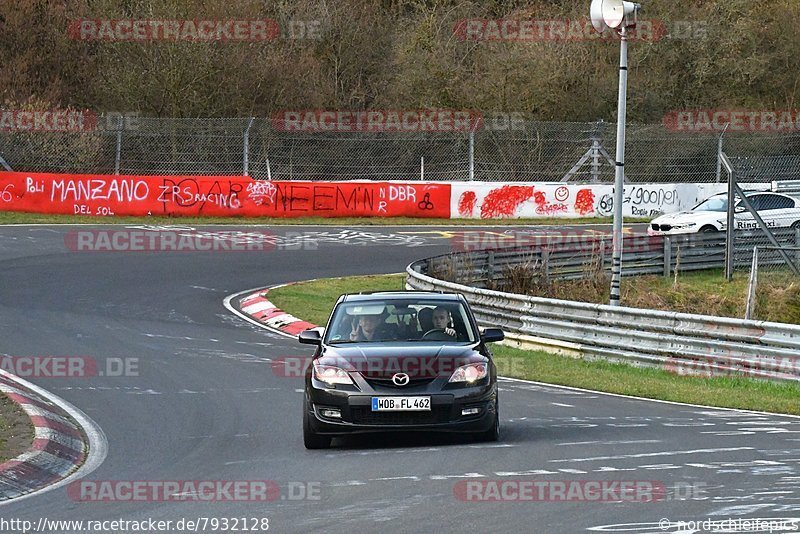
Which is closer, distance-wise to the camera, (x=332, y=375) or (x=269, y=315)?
(x=332, y=375)

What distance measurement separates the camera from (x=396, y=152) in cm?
3753

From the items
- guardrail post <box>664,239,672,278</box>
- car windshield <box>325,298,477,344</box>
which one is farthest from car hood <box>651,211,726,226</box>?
car windshield <box>325,298,477,344</box>

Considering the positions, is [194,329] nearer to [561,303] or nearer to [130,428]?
[561,303]

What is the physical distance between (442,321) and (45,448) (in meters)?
3.74

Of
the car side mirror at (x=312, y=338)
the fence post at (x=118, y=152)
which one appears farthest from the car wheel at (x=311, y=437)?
the fence post at (x=118, y=152)

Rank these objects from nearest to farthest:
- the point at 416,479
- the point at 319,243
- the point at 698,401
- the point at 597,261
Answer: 1. the point at 416,479
2. the point at 698,401
3. the point at 597,261
4. the point at 319,243

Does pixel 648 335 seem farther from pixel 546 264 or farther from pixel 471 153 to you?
pixel 471 153

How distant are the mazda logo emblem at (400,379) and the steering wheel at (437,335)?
0.93 meters

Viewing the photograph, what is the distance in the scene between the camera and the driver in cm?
1175

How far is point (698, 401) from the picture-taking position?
1405 centimetres

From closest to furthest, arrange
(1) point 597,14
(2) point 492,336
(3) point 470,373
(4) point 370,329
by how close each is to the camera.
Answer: (3) point 470,373 → (2) point 492,336 → (4) point 370,329 → (1) point 597,14

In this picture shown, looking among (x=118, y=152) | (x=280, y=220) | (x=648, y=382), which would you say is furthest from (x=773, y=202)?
(x=648, y=382)

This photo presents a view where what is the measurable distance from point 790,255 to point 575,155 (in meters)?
11.5

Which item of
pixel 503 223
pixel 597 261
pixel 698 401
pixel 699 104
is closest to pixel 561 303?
pixel 698 401
